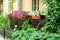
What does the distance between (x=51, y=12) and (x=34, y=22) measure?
11.3 ft

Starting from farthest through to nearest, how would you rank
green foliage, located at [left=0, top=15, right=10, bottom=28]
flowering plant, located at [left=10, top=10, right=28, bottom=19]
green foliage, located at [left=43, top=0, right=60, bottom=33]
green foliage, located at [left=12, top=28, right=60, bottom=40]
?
green foliage, located at [left=0, top=15, right=10, bottom=28] < flowering plant, located at [left=10, top=10, right=28, bottom=19] < green foliage, located at [left=43, top=0, right=60, bottom=33] < green foliage, located at [left=12, top=28, right=60, bottom=40]

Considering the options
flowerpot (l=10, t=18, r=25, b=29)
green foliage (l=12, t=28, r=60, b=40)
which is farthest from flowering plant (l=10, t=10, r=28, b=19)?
green foliage (l=12, t=28, r=60, b=40)

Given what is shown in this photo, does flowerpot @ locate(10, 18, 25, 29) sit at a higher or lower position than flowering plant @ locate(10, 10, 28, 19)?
lower

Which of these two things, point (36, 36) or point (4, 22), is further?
point (4, 22)

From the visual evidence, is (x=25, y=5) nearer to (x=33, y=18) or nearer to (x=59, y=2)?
(x=33, y=18)

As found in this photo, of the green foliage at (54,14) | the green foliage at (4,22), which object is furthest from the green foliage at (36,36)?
the green foliage at (4,22)

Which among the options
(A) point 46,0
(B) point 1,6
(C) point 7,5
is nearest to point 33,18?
(A) point 46,0

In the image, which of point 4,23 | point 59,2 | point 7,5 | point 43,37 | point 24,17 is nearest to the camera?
point 43,37

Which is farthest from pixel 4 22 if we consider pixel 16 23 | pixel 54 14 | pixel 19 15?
pixel 54 14

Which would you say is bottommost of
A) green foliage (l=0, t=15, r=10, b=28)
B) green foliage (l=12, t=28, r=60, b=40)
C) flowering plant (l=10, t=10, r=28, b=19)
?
green foliage (l=0, t=15, r=10, b=28)

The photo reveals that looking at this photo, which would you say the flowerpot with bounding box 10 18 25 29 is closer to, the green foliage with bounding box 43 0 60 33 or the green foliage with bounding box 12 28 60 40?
the green foliage with bounding box 43 0 60 33

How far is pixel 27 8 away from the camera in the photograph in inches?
585

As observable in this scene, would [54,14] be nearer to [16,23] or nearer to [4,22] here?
[16,23]

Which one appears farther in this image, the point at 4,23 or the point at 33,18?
the point at 4,23
